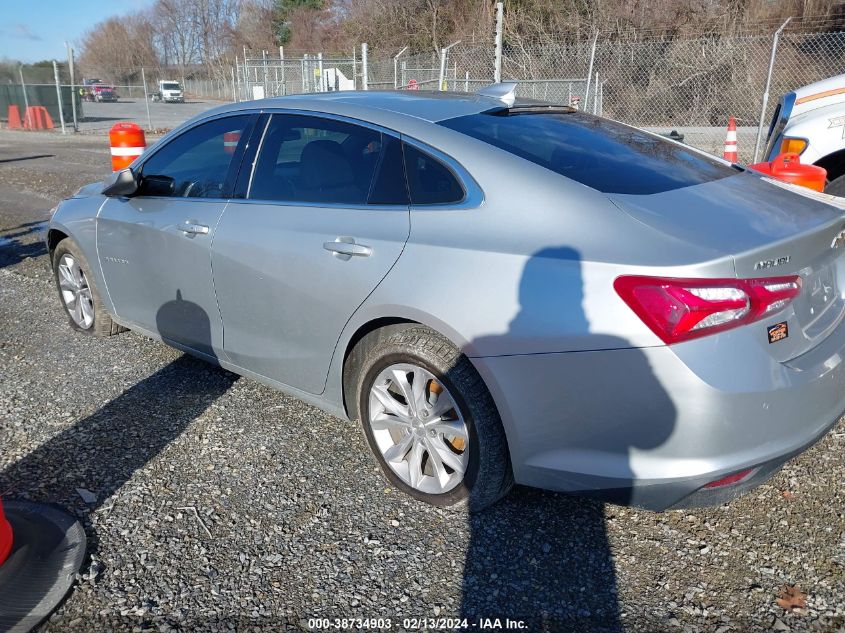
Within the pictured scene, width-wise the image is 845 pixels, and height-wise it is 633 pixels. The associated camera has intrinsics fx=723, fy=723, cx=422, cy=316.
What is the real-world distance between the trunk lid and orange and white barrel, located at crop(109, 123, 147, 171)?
24.6ft

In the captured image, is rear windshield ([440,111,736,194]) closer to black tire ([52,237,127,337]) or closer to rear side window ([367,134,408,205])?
rear side window ([367,134,408,205])

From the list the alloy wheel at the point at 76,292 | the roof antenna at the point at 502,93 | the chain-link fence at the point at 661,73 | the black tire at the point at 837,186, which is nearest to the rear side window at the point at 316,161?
the roof antenna at the point at 502,93

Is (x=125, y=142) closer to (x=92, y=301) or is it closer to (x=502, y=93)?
(x=92, y=301)

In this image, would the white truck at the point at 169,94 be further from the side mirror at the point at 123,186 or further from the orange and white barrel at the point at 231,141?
the orange and white barrel at the point at 231,141

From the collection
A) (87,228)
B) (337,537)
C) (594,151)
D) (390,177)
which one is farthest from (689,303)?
(87,228)

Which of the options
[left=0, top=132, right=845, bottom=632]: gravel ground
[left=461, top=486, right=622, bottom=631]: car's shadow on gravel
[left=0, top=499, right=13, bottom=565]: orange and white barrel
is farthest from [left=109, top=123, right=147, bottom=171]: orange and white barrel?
[left=461, top=486, right=622, bottom=631]: car's shadow on gravel

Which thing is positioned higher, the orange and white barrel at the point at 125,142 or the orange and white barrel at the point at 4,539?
the orange and white barrel at the point at 125,142

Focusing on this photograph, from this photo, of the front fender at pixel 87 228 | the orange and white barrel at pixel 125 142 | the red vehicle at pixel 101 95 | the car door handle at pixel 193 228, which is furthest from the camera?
the red vehicle at pixel 101 95

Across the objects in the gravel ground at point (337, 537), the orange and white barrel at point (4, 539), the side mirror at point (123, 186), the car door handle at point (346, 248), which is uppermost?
the side mirror at point (123, 186)

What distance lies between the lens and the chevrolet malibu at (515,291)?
234cm

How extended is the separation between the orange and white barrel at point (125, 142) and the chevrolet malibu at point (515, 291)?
5.29 metres

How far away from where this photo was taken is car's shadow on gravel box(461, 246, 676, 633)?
7.77ft

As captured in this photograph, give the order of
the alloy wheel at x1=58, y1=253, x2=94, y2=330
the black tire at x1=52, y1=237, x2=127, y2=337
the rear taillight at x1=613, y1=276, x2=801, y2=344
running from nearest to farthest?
the rear taillight at x1=613, y1=276, x2=801, y2=344, the black tire at x1=52, y1=237, x2=127, y2=337, the alloy wheel at x1=58, y1=253, x2=94, y2=330

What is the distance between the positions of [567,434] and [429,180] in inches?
46.1
